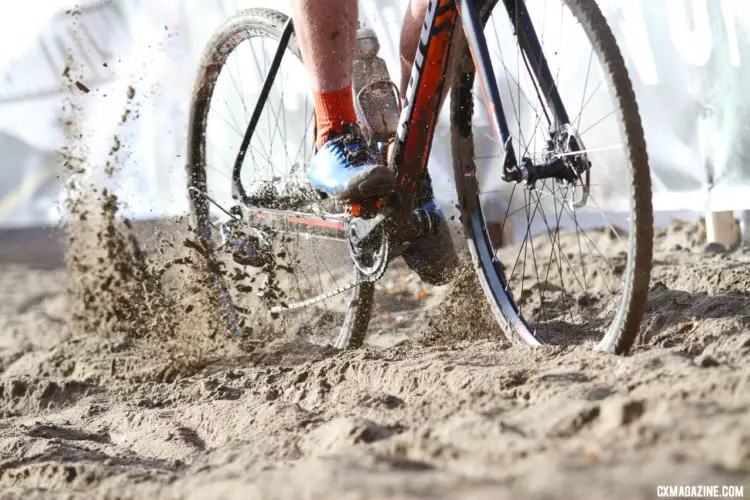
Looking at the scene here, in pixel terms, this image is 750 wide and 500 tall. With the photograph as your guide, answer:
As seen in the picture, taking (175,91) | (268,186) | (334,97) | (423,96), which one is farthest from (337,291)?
(175,91)

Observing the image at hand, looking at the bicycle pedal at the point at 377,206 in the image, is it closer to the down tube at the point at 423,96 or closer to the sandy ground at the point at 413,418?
the down tube at the point at 423,96

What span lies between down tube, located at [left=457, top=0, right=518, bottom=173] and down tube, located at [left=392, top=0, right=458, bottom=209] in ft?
0.54

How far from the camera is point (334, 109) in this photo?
3.16m

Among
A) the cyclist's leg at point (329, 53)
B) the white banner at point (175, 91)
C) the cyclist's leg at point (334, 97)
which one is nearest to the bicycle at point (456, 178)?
the cyclist's leg at point (334, 97)

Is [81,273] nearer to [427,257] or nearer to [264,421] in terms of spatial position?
[427,257]

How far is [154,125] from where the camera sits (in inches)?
260

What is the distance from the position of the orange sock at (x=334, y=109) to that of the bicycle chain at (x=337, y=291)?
0.46m

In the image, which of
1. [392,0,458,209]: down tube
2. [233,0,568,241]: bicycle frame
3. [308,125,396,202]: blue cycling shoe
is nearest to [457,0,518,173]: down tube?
[233,0,568,241]: bicycle frame

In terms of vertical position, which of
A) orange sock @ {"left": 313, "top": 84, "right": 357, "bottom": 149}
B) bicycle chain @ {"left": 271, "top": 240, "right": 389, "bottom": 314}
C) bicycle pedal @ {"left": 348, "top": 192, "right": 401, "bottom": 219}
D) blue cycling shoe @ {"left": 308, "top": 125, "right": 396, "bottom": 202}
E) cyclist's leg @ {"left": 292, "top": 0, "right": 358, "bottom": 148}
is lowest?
bicycle chain @ {"left": 271, "top": 240, "right": 389, "bottom": 314}

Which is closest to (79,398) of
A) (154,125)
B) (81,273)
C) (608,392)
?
(81,273)

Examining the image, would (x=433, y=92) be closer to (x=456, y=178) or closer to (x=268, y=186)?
(x=456, y=178)

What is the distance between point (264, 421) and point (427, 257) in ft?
3.49

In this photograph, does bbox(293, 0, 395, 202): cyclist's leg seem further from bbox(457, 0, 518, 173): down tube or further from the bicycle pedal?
bbox(457, 0, 518, 173): down tube

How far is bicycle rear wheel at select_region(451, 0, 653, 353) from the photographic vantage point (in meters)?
2.28
